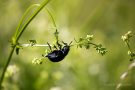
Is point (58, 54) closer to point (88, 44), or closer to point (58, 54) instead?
point (58, 54)

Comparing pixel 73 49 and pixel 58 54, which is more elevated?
pixel 73 49

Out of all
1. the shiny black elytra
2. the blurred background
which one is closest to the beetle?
the shiny black elytra

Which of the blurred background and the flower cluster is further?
the blurred background

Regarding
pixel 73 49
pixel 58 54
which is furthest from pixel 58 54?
pixel 73 49

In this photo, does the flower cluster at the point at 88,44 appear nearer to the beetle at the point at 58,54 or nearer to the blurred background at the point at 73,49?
the beetle at the point at 58,54

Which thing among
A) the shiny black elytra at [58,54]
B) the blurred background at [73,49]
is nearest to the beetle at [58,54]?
the shiny black elytra at [58,54]

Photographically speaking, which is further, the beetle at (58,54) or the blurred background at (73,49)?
the blurred background at (73,49)

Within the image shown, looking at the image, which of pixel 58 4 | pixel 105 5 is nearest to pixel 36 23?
pixel 58 4

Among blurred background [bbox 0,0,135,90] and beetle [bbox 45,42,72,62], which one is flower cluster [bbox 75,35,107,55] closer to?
beetle [bbox 45,42,72,62]
